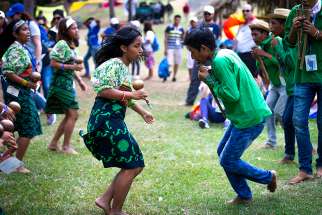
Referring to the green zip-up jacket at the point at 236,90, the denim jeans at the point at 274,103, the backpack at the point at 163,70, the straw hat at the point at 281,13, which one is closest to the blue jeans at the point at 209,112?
the denim jeans at the point at 274,103

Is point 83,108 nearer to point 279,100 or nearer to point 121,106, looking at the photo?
point 279,100

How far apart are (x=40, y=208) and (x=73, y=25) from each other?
3.15m

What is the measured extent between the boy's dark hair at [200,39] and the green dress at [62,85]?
3.22 meters

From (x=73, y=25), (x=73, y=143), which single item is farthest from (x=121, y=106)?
(x=73, y=143)

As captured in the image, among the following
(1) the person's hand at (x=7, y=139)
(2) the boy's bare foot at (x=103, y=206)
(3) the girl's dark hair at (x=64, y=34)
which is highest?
(3) the girl's dark hair at (x=64, y=34)

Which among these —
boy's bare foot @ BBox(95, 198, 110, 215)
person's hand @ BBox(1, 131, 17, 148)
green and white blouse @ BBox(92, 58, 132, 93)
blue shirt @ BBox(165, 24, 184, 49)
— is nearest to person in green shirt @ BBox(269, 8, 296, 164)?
green and white blouse @ BBox(92, 58, 132, 93)

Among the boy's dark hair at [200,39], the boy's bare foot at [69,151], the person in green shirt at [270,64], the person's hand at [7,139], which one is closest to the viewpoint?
the person's hand at [7,139]

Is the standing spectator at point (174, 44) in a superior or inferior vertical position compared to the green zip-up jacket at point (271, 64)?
inferior

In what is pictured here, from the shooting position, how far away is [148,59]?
1767cm

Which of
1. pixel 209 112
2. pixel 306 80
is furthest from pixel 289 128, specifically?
pixel 209 112

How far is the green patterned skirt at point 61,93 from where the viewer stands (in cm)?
767

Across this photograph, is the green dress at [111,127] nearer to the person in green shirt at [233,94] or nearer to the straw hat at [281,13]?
the person in green shirt at [233,94]

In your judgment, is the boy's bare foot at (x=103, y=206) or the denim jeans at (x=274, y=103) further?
the denim jeans at (x=274, y=103)

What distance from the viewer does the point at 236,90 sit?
470 cm
